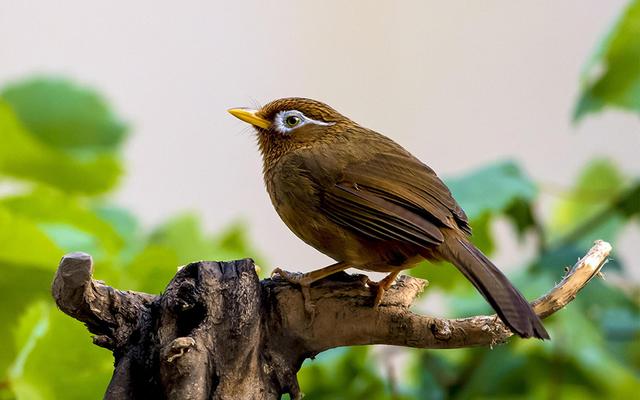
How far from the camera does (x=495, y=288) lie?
0.99 m

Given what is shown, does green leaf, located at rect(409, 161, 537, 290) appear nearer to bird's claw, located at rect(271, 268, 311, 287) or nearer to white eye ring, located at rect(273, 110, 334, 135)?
white eye ring, located at rect(273, 110, 334, 135)

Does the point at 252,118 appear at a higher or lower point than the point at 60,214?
lower

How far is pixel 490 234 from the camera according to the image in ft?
5.63

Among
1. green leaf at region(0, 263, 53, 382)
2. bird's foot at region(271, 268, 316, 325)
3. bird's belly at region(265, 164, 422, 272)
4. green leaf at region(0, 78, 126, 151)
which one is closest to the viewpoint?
bird's foot at region(271, 268, 316, 325)

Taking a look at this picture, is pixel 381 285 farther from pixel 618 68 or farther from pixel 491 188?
pixel 618 68

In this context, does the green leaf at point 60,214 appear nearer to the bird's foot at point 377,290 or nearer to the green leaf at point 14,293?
the green leaf at point 14,293

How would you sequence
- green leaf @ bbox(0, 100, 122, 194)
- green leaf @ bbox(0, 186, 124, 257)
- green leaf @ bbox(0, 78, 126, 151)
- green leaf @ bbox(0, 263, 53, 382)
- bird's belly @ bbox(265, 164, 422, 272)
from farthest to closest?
green leaf @ bbox(0, 78, 126, 151) < green leaf @ bbox(0, 100, 122, 194) < green leaf @ bbox(0, 186, 124, 257) < green leaf @ bbox(0, 263, 53, 382) < bird's belly @ bbox(265, 164, 422, 272)

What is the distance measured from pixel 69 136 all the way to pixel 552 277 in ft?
3.75

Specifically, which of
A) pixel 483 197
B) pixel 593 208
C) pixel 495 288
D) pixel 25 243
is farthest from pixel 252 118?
pixel 593 208

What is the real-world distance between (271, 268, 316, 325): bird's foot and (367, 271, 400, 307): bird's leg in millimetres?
77

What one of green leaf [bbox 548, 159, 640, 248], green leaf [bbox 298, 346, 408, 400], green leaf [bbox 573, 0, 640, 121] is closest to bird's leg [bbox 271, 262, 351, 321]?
green leaf [bbox 298, 346, 408, 400]

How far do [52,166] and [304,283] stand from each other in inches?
42.6

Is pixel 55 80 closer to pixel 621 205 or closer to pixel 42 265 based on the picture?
pixel 42 265

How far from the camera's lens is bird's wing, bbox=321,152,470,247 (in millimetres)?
1089
